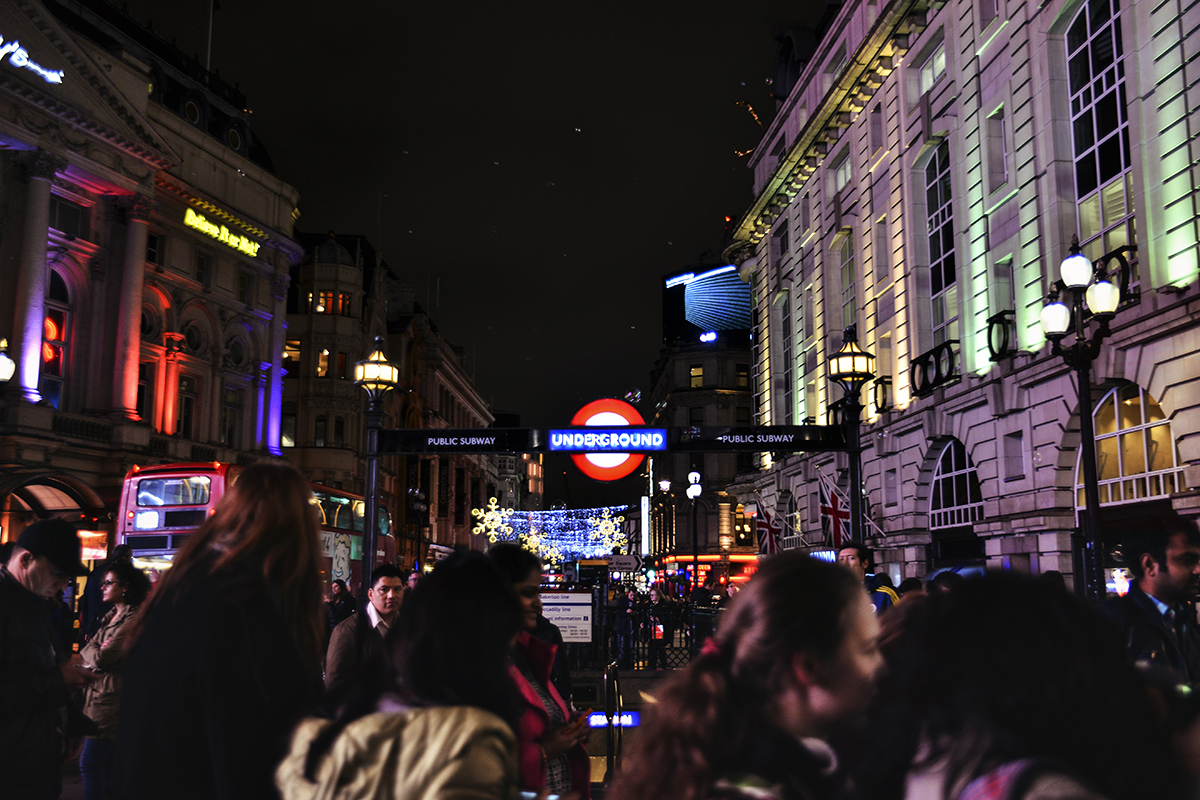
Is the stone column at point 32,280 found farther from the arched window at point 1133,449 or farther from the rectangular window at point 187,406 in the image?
the arched window at point 1133,449

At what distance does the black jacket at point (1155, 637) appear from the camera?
575cm

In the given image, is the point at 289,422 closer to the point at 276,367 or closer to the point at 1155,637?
the point at 276,367

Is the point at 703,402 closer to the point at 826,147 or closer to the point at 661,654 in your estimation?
the point at 826,147

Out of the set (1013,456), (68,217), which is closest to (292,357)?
(68,217)

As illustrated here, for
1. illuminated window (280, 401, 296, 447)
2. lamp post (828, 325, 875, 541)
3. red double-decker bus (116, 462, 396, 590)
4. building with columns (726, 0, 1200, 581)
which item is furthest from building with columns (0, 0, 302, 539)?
building with columns (726, 0, 1200, 581)

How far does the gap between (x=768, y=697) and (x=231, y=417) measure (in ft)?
159

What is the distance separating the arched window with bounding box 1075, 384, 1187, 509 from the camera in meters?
17.7

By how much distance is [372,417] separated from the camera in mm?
19141

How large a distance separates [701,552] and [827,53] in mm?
50329

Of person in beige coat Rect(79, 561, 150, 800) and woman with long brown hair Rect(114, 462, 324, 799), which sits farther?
person in beige coat Rect(79, 561, 150, 800)

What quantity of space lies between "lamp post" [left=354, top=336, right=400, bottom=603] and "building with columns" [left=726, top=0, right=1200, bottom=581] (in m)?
11.8

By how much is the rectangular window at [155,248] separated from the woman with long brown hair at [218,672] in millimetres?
43197

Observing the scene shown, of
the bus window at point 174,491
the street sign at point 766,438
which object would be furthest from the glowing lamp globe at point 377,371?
the street sign at point 766,438

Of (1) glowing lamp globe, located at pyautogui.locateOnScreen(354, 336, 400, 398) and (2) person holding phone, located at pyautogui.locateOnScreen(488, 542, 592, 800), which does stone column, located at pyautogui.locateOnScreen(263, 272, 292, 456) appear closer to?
(1) glowing lamp globe, located at pyautogui.locateOnScreen(354, 336, 400, 398)
